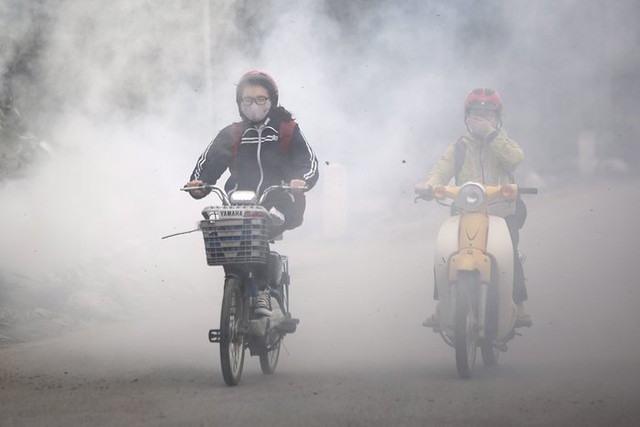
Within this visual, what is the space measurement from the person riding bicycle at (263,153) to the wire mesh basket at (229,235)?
28.3 inches

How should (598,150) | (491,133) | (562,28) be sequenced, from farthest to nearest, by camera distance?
(598,150) < (562,28) < (491,133)

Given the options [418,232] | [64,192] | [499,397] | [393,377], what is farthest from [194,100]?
[499,397]

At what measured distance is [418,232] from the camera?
16.3 m

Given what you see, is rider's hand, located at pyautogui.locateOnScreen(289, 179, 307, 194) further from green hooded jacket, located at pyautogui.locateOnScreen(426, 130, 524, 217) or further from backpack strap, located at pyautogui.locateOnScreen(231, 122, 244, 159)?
green hooded jacket, located at pyautogui.locateOnScreen(426, 130, 524, 217)

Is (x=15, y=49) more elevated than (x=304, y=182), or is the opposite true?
(x=15, y=49)

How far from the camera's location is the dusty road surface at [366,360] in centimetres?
591

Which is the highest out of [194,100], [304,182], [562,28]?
[562,28]

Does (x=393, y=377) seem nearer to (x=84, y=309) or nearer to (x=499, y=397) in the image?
(x=499, y=397)

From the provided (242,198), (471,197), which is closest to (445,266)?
(471,197)

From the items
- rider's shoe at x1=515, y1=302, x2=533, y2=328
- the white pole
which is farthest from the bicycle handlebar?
the white pole

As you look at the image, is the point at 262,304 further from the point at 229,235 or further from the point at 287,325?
the point at 229,235

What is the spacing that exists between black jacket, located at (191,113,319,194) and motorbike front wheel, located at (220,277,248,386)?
0.78 m

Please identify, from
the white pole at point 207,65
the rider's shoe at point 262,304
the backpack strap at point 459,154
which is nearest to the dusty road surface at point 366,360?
the rider's shoe at point 262,304

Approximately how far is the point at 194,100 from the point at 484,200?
7602mm
